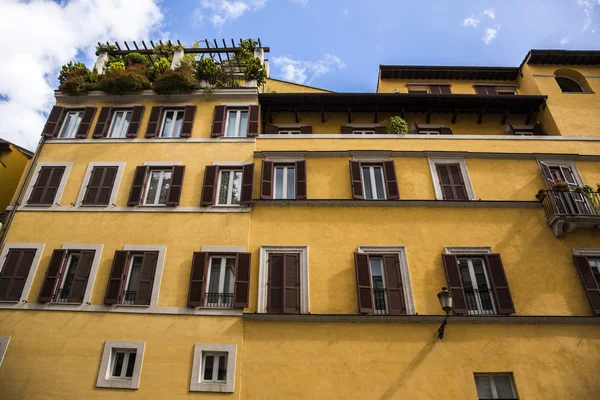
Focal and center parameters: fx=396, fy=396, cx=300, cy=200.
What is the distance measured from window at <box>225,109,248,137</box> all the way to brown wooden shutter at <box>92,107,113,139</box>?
4.68 m

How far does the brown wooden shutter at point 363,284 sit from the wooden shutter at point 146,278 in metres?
6.16

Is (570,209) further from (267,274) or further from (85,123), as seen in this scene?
(85,123)

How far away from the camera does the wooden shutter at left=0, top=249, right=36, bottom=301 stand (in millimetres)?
11922

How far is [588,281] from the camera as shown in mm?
11719

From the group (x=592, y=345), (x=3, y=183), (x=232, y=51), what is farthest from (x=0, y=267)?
(x=592, y=345)

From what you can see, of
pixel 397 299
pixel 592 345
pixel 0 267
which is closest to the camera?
pixel 592 345

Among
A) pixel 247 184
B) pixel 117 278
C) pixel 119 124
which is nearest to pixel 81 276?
pixel 117 278

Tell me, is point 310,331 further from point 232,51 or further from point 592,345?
point 232,51

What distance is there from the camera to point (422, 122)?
55.0 feet

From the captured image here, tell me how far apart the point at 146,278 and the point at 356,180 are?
24.7ft

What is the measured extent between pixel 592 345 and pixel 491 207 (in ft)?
15.4

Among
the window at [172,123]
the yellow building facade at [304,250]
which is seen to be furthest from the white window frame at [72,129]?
the window at [172,123]

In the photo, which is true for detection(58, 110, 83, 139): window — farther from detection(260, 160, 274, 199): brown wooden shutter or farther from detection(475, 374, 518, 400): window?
detection(475, 374, 518, 400): window

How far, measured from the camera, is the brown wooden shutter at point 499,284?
1122cm
